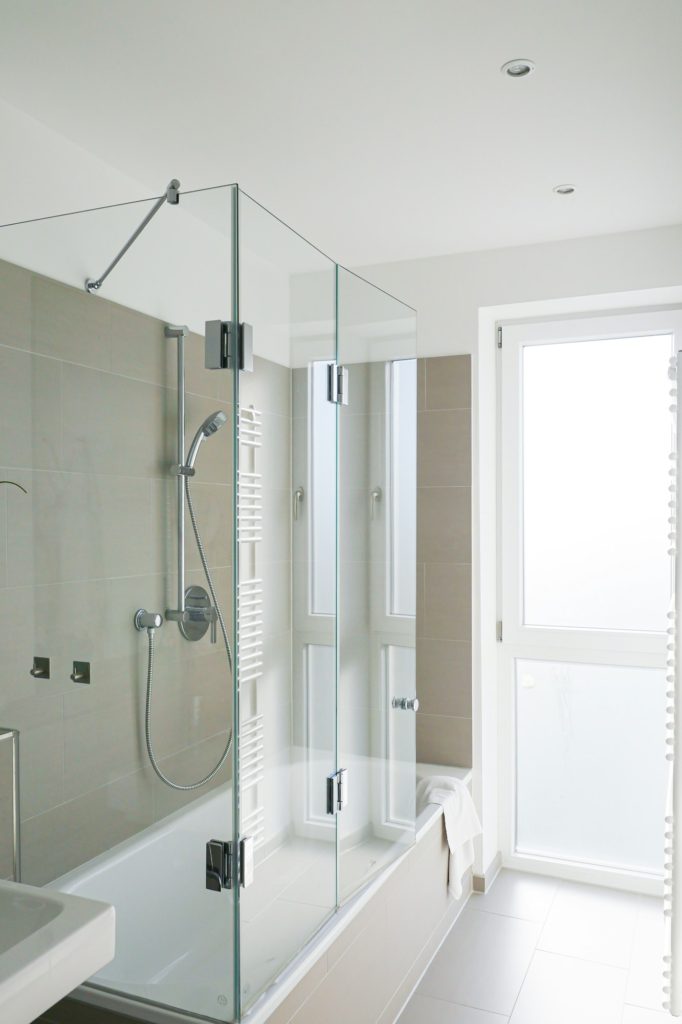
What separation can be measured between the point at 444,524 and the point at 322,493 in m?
1.41

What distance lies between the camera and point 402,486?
272cm

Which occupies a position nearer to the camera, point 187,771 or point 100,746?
point 187,771

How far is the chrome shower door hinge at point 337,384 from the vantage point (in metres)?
2.12

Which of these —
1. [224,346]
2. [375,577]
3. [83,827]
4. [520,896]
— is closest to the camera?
[224,346]

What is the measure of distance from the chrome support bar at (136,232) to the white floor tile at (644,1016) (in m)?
2.60

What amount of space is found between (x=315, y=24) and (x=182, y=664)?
1418mm

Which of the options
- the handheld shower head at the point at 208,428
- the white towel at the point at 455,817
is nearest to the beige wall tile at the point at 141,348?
the handheld shower head at the point at 208,428

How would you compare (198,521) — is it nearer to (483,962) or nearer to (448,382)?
(448,382)

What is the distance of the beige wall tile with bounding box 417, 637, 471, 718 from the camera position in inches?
133

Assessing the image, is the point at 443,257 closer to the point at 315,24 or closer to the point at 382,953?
the point at 315,24

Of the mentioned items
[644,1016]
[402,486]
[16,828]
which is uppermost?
[402,486]

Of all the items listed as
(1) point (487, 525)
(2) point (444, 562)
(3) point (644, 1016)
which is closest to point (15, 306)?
(2) point (444, 562)

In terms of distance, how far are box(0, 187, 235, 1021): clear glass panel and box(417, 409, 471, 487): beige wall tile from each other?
1852mm

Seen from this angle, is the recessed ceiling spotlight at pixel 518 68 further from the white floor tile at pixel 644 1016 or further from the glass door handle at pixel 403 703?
the white floor tile at pixel 644 1016
